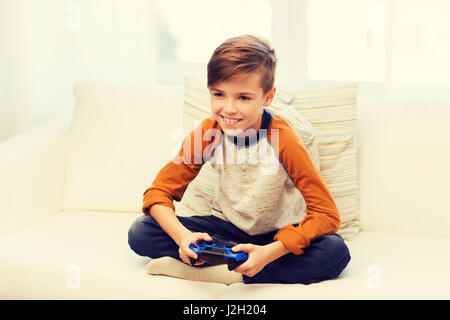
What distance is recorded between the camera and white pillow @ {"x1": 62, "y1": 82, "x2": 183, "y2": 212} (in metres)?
1.74

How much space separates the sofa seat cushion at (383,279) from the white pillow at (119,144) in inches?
23.9

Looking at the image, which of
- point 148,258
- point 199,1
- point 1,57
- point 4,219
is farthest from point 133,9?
point 148,258

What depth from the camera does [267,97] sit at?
129 centimetres

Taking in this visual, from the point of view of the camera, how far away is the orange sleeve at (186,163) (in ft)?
4.41

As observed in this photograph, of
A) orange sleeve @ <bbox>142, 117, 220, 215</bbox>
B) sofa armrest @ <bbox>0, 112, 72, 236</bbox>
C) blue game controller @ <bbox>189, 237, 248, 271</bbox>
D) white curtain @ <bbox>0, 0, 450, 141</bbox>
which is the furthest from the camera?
white curtain @ <bbox>0, 0, 450, 141</bbox>

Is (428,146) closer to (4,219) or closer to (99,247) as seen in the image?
(99,247)

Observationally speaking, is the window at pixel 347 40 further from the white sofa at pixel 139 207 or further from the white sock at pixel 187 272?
the white sock at pixel 187 272

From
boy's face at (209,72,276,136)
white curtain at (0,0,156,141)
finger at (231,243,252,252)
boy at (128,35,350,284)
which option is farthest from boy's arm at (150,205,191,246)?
white curtain at (0,0,156,141)

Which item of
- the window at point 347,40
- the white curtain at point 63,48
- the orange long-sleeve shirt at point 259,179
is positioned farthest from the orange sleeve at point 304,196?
the white curtain at point 63,48

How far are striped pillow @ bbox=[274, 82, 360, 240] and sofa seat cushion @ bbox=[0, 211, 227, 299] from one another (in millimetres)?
459

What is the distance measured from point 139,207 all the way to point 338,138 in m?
0.62

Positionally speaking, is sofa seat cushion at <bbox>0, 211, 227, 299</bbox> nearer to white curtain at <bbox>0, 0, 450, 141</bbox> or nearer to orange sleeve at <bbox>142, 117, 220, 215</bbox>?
orange sleeve at <bbox>142, 117, 220, 215</bbox>

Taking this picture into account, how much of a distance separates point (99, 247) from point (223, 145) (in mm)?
406

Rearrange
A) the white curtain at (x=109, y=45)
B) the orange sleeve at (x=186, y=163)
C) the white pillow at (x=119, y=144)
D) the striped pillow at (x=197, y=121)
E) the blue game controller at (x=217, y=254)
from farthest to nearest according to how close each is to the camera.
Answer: the white curtain at (x=109, y=45)
the white pillow at (x=119, y=144)
the striped pillow at (x=197, y=121)
the orange sleeve at (x=186, y=163)
the blue game controller at (x=217, y=254)
